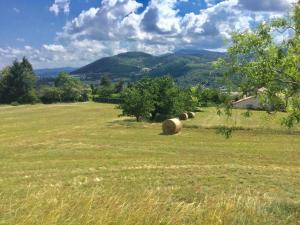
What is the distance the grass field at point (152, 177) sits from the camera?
14.8 ft

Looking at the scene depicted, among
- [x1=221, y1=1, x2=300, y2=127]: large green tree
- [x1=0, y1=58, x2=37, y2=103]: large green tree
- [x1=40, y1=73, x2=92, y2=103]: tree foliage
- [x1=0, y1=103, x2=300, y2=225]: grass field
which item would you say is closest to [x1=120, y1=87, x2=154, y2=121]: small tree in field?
[x1=0, y1=103, x2=300, y2=225]: grass field

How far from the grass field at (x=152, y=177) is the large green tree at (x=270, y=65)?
1.69 meters

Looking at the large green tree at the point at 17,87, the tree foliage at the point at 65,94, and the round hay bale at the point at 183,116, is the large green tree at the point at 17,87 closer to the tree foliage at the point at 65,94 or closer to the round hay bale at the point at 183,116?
the tree foliage at the point at 65,94

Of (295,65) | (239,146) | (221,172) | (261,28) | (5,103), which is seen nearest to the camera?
(295,65)

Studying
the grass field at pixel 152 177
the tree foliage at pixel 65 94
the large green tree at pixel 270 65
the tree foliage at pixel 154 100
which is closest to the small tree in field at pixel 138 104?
the tree foliage at pixel 154 100

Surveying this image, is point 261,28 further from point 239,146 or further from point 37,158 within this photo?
point 239,146

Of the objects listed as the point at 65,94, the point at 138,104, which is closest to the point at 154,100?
the point at 138,104

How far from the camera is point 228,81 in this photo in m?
14.8

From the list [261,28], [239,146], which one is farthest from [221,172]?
[239,146]

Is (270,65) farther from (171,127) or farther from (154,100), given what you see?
(154,100)

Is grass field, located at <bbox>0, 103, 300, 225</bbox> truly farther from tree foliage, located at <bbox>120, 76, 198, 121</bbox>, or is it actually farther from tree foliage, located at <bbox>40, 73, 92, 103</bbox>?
tree foliage, located at <bbox>40, 73, 92, 103</bbox>

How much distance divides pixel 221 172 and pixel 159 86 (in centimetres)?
4263

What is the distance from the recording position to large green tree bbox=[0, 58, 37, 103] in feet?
446

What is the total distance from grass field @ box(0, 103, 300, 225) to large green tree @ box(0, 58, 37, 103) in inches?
3641
